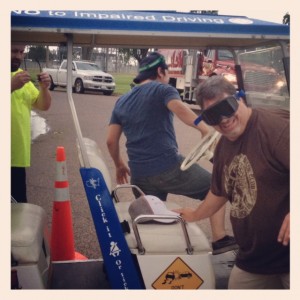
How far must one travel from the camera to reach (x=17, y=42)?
212 centimetres

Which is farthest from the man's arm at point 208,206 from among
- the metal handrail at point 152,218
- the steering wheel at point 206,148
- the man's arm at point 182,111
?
the man's arm at point 182,111

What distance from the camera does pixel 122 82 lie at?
2.66m

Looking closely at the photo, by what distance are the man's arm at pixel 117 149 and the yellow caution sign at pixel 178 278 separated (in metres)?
1.00

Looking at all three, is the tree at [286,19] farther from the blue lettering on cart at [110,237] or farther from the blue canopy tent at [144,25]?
the blue lettering on cart at [110,237]

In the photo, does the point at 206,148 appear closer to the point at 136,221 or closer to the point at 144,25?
the point at 136,221

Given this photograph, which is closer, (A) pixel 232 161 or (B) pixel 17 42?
(A) pixel 232 161

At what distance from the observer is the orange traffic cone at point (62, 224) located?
2.70 meters

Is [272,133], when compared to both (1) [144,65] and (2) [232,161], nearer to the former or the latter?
(2) [232,161]

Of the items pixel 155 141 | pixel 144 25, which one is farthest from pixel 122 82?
pixel 144 25

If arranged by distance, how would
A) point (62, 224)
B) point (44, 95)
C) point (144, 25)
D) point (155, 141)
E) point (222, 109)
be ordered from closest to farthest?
point (222, 109) < point (144, 25) < point (44, 95) < point (155, 141) < point (62, 224)

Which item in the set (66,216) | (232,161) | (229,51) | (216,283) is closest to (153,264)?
(216,283)

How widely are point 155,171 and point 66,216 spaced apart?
0.65 meters

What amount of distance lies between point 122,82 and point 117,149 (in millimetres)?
439

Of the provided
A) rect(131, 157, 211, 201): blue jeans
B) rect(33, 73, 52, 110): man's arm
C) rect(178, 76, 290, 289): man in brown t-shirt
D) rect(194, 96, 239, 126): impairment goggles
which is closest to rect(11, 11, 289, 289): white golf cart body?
rect(33, 73, 52, 110): man's arm
